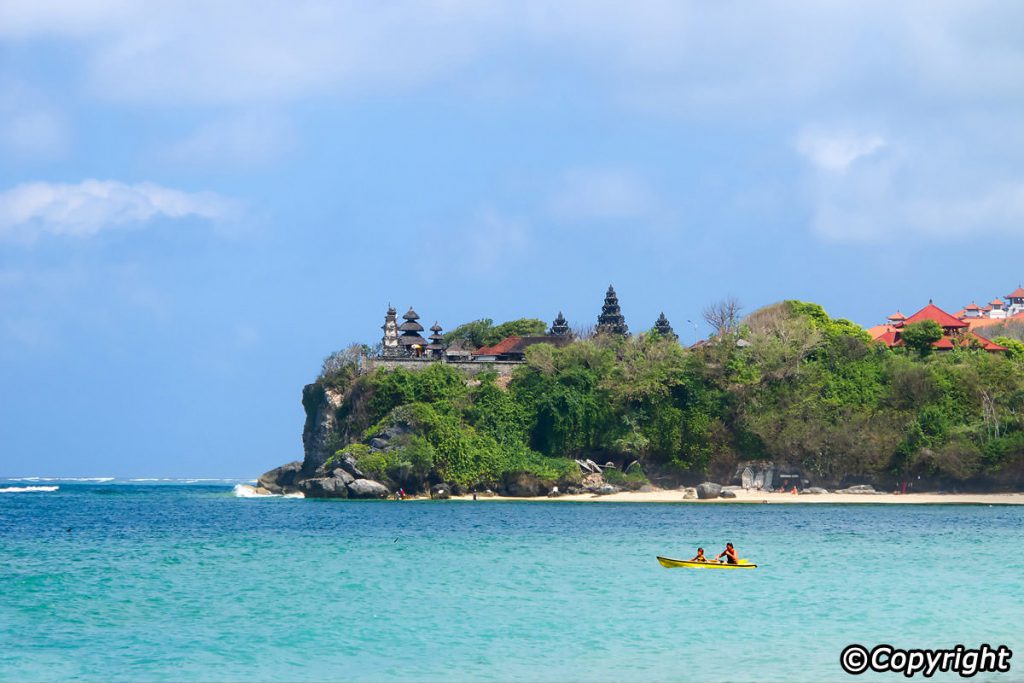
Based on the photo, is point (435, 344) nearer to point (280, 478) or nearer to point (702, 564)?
point (280, 478)

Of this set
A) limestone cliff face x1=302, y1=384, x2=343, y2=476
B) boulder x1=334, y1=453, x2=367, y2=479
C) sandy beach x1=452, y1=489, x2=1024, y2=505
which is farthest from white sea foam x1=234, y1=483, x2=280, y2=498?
sandy beach x1=452, y1=489, x2=1024, y2=505

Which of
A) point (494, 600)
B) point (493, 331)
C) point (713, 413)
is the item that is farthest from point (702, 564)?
point (493, 331)

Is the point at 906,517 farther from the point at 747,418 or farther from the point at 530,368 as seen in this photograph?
the point at 530,368

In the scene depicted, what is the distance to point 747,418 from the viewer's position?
72.6 metres

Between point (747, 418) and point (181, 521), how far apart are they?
33.5m

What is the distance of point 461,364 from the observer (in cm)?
8650

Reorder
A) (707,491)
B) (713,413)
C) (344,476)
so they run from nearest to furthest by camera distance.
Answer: (707,491), (344,476), (713,413)

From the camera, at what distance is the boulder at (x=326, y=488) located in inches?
2788

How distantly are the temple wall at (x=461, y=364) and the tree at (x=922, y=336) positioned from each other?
82.6 ft

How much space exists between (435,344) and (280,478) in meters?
15.5

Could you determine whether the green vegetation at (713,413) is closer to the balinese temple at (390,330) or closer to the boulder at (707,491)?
the boulder at (707,491)

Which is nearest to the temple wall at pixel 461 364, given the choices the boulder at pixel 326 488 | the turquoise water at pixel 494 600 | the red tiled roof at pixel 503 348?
the red tiled roof at pixel 503 348

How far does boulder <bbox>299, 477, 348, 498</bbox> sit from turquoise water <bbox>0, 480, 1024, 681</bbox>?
21.4 meters

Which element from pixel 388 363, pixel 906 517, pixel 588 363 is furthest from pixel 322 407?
pixel 906 517
